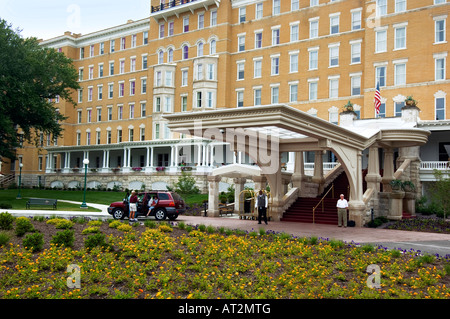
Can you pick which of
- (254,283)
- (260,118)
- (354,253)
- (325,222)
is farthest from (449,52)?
(254,283)

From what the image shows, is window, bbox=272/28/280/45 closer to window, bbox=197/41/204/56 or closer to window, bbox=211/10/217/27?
window, bbox=211/10/217/27

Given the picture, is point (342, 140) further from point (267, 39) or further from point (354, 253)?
point (267, 39)

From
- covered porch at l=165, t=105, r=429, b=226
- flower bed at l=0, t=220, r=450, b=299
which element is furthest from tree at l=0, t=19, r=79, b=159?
flower bed at l=0, t=220, r=450, b=299

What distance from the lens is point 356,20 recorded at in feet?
148

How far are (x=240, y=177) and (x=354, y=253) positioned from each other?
17.0 metres

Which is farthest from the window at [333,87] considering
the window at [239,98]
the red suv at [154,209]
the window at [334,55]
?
the red suv at [154,209]

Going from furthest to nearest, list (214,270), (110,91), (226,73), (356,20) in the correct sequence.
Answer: (110,91) < (226,73) < (356,20) < (214,270)

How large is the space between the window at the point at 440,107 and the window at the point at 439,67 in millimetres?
1864

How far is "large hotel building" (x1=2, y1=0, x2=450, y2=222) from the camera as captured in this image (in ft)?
132

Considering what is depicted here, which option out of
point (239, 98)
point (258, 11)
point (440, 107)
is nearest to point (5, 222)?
point (440, 107)

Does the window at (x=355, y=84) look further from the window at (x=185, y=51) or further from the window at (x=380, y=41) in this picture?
the window at (x=185, y=51)

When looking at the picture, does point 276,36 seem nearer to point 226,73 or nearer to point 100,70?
point 226,73

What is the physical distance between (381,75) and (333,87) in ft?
18.7
